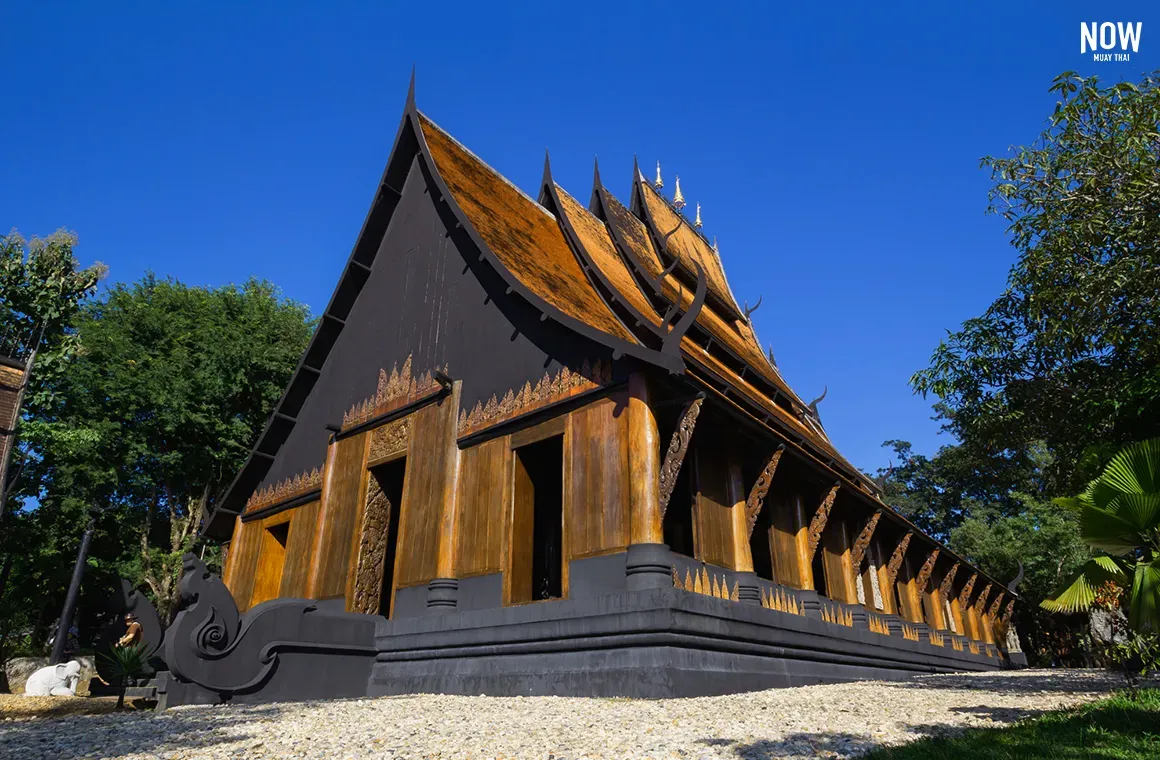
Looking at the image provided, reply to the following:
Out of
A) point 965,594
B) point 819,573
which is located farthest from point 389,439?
point 965,594

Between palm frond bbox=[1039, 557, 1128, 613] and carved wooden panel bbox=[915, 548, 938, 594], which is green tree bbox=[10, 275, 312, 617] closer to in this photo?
A: carved wooden panel bbox=[915, 548, 938, 594]

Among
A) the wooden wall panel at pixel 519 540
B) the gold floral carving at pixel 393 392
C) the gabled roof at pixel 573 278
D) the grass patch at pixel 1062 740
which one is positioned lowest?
the grass patch at pixel 1062 740

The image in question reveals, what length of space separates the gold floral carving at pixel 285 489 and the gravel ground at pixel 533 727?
5614 mm

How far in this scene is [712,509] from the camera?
8953 millimetres

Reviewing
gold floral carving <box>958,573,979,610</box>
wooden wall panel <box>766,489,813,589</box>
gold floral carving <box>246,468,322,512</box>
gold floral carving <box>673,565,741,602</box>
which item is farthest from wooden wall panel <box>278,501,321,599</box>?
gold floral carving <box>958,573,979,610</box>

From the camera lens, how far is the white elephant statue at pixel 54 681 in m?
10.3

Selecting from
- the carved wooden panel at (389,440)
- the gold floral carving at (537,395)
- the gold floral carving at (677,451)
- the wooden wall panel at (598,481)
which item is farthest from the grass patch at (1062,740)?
the carved wooden panel at (389,440)

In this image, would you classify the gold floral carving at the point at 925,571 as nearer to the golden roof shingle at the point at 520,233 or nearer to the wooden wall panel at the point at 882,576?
the wooden wall panel at the point at 882,576

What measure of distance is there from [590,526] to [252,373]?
19098 mm

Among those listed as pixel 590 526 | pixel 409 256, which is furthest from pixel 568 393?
pixel 409 256

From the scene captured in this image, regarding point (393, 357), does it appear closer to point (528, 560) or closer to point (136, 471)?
point (528, 560)

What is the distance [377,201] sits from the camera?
40.9 ft

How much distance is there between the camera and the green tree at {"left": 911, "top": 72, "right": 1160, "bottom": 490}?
357 inches

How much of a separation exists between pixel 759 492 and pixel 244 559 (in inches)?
381
